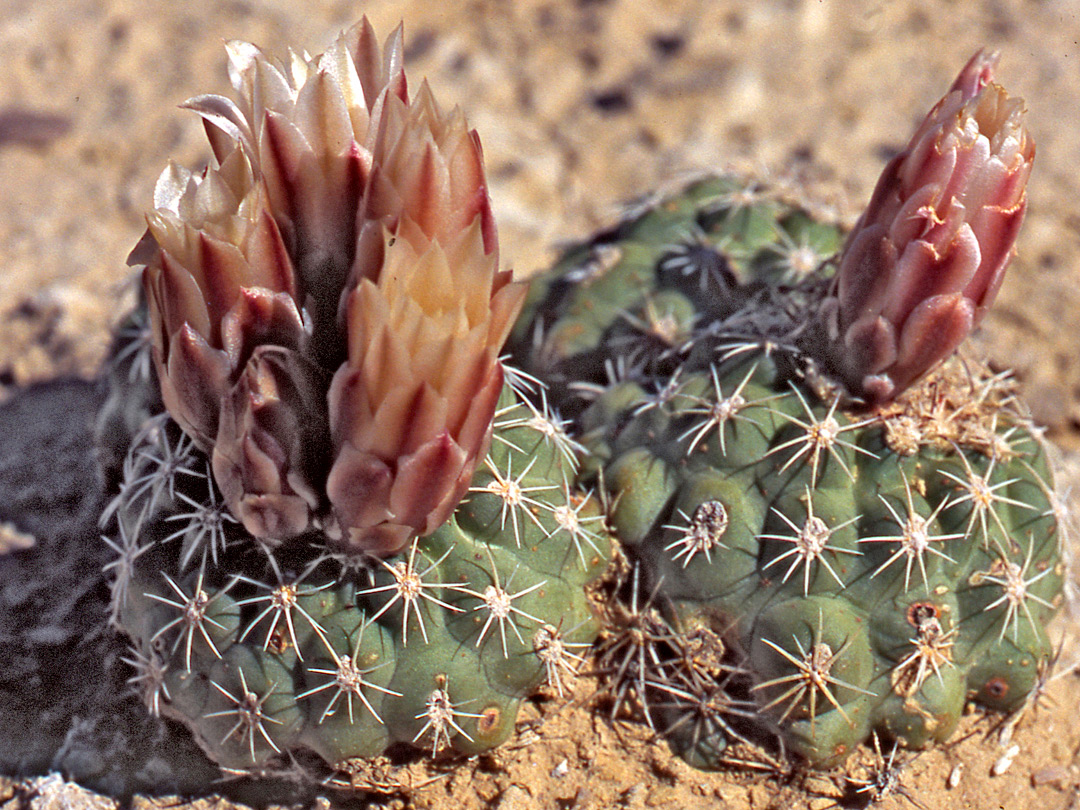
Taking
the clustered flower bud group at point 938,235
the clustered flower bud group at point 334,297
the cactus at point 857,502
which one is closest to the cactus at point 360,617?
the clustered flower bud group at point 334,297

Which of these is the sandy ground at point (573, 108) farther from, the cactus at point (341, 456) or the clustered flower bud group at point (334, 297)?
the clustered flower bud group at point (334, 297)

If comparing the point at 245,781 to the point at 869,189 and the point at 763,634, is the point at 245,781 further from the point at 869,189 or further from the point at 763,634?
the point at 869,189

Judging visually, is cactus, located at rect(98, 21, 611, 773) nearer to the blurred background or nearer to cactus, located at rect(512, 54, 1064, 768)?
cactus, located at rect(512, 54, 1064, 768)

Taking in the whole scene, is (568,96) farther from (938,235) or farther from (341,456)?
(341,456)

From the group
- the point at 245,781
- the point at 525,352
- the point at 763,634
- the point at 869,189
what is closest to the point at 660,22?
the point at 869,189

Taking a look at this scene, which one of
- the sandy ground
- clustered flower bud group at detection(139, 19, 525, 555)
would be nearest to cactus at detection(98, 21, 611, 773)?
clustered flower bud group at detection(139, 19, 525, 555)

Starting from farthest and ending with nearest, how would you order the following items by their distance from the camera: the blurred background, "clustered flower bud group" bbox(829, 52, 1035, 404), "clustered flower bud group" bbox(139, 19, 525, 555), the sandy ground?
the blurred background, the sandy ground, "clustered flower bud group" bbox(829, 52, 1035, 404), "clustered flower bud group" bbox(139, 19, 525, 555)
